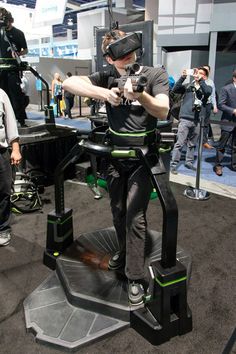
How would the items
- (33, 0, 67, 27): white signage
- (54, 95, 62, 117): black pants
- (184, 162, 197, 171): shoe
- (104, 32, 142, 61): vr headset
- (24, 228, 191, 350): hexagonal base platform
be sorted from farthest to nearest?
1. (54, 95, 62, 117): black pants
2. (33, 0, 67, 27): white signage
3. (184, 162, 197, 171): shoe
4. (24, 228, 191, 350): hexagonal base platform
5. (104, 32, 142, 61): vr headset

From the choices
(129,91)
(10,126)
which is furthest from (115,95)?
(10,126)

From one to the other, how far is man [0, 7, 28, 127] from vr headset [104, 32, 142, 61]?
116 inches

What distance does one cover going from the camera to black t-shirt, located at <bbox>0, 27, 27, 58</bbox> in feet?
13.6

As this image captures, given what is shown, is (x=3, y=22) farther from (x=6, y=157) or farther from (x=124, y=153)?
(x=124, y=153)

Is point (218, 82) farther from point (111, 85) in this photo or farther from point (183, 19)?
point (111, 85)

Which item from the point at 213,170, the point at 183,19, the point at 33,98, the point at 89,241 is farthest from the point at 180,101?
the point at 33,98

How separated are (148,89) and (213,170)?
3.71 metres

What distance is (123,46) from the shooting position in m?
1.66

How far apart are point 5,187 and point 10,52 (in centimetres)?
228

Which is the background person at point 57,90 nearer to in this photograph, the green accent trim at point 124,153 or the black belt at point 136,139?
the black belt at point 136,139

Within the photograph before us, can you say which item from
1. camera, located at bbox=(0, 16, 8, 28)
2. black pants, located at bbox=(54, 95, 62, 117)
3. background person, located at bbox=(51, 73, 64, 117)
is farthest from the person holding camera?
black pants, located at bbox=(54, 95, 62, 117)

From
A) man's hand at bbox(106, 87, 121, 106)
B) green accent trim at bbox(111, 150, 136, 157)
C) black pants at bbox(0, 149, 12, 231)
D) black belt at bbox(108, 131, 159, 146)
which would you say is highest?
man's hand at bbox(106, 87, 121, 106)

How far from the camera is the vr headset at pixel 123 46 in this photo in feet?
5.41

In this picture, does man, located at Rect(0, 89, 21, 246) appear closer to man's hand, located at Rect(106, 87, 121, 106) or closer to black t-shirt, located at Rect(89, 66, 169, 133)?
black t-shirt, located at Rect(89, 66, 169, 133)
